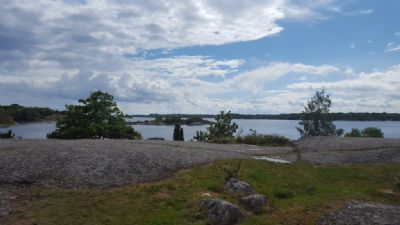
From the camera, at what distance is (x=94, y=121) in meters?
39.4

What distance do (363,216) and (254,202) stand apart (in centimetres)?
330

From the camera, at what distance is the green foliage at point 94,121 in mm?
37872

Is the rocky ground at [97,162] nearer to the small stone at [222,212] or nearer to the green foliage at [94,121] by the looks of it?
the small stone at [222,212]

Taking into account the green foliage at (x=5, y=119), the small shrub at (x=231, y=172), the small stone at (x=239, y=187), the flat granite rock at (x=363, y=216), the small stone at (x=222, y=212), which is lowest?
the flat granite rock at (x=363, y=216)

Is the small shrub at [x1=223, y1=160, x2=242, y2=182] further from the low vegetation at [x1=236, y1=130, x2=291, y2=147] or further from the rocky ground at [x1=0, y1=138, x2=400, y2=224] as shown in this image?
the low vegetation at [x1=236, y1=130, x2=291, y2=147]

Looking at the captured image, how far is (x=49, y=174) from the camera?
16078 millimetres

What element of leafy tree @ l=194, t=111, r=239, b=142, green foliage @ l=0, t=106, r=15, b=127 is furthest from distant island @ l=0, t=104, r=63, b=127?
leafy tree @ l=194, t=111, r=239, b=142

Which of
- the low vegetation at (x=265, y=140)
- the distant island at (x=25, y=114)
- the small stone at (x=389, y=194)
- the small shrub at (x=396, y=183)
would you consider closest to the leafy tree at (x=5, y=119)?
the distant island at (x=25, y=114)

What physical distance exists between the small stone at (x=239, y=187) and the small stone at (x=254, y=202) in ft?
2.35

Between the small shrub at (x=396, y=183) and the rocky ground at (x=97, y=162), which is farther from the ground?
the rocky ground at (x=97, y=162)

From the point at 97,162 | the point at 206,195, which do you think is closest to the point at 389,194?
the point at 206,195

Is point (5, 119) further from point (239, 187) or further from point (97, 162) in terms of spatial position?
point (239, 187)

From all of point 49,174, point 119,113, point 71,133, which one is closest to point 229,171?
point 49,174

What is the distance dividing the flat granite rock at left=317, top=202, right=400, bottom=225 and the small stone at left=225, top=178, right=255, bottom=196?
2.77 m
